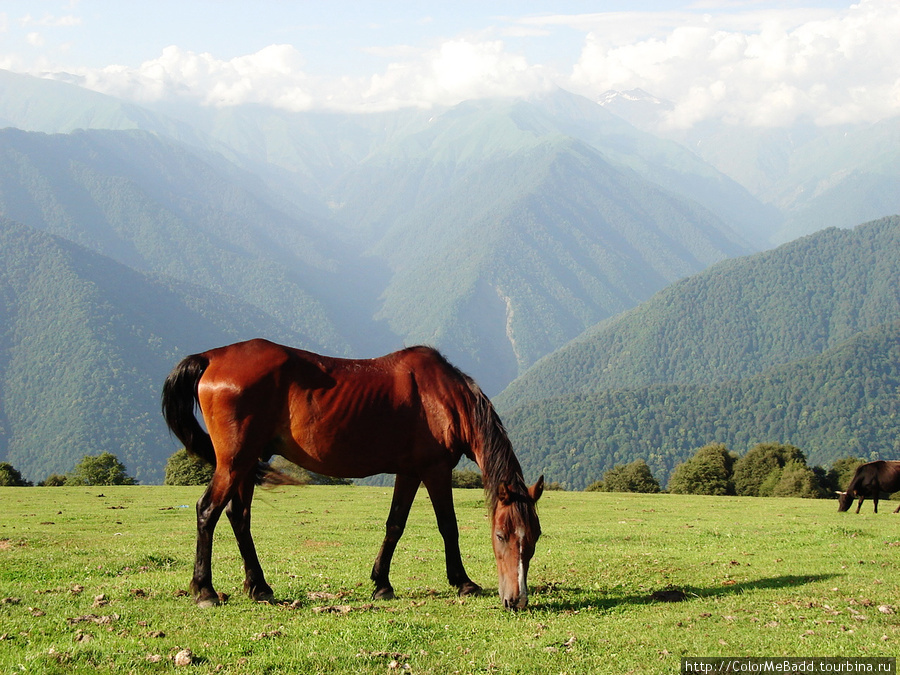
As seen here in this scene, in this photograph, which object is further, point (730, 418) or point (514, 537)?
point (730, 418)

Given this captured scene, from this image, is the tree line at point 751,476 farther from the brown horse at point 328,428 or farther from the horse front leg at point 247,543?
the horse front leg at point 247,543

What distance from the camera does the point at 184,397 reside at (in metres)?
10.5

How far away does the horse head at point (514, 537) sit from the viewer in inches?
372

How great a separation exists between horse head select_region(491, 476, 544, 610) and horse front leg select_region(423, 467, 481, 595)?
0.84 meters

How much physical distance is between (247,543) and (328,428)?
184 cm

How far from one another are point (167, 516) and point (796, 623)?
70.6 feet

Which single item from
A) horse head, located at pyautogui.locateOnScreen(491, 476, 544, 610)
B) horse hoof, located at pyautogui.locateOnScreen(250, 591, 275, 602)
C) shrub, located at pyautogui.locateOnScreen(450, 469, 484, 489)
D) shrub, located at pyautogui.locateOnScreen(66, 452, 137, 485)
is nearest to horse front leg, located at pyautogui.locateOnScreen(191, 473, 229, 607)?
horse hoof, located at pyautogui.locateOnScreen(250, 591, 275, 602)

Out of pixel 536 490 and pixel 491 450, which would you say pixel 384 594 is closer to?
pixel 491 450

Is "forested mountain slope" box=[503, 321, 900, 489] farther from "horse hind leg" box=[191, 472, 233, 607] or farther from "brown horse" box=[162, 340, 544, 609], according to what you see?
"horse hind leg" box=[191, 472, 233, 607]

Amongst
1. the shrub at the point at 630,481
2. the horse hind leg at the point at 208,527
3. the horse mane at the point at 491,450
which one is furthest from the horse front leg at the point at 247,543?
the shrub at the point at 630,481

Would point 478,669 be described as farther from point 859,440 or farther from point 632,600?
point 859,440

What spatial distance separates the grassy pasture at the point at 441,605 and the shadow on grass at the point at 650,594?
0.12ft

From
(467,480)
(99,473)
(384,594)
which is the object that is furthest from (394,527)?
(99,473)

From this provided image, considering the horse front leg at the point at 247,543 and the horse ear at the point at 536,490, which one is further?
the horse front leg at the point at 247,543
